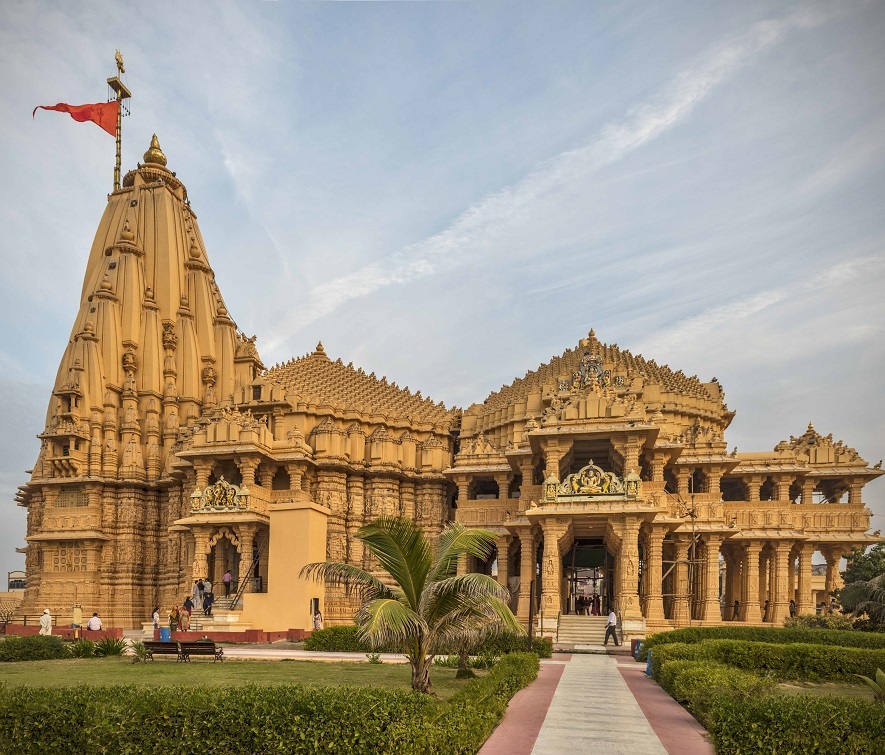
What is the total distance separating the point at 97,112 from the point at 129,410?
2160 cm

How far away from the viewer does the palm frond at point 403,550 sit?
13641mm

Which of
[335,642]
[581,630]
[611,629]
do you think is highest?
[611,629]

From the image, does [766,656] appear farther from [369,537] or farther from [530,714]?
[369,537]

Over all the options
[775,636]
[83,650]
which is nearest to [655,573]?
[775,636]

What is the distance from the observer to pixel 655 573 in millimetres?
29375

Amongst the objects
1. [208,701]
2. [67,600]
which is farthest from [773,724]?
[67,600]

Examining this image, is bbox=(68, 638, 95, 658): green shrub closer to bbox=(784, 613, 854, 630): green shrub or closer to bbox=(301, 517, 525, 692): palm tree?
bbox=(301, 517, 525, 692): palm tree

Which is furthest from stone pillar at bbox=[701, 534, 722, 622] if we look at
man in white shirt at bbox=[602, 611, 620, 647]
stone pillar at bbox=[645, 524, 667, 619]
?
man in white shirt at bbox=[602, 611, 620, 647]

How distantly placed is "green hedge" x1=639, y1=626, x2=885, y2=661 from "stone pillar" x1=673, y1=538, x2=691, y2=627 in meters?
8.53

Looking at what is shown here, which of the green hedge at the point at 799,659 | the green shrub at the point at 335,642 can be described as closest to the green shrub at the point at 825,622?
the green hedge at the point at 799,659

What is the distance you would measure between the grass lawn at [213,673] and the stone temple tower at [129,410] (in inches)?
623

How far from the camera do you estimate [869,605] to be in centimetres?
2652

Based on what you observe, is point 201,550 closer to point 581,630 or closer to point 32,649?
point 32,649

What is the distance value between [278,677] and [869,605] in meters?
20.2
